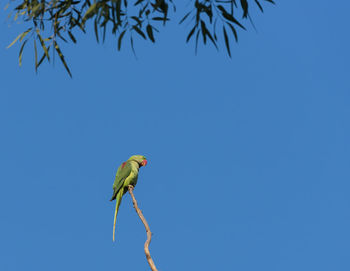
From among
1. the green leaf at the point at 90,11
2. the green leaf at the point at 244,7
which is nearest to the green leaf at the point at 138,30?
the green leaf at the point at 90,11

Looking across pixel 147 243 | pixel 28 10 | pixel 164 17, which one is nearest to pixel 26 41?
pixel 28 10

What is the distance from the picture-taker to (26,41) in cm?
375

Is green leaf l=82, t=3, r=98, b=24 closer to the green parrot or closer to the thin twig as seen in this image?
the thin twig

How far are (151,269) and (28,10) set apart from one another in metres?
2.14

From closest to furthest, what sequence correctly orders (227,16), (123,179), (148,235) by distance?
1. (227,16)
2. (148,235)
3. (123,179)

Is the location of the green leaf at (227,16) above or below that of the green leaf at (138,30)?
below

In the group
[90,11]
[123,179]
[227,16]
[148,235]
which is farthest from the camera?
[123,179]

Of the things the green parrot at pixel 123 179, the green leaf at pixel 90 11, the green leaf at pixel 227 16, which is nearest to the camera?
the green leaf at pixel 90 11

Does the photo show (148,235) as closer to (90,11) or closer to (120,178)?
(120,178)

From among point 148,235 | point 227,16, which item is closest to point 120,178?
point 148,235

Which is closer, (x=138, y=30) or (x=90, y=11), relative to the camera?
(x=90, y=11)

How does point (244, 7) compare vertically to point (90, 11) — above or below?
above

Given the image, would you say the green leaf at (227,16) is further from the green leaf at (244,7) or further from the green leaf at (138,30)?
the green leaf at (138,30)

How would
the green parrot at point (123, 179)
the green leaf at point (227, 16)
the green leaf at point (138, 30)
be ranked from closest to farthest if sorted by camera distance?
the green leaf at point (227, 16) < the green leaf at point (138, 30) < the green parrot at point (123, 179)
